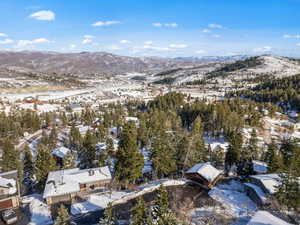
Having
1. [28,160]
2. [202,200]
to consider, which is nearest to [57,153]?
[28,160]

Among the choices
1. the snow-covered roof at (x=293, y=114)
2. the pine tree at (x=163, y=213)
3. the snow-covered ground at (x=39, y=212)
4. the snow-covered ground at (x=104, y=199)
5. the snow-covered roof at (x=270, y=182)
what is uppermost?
the pine tree at (x=163, y=213)

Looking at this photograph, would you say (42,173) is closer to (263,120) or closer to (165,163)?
(165,163)

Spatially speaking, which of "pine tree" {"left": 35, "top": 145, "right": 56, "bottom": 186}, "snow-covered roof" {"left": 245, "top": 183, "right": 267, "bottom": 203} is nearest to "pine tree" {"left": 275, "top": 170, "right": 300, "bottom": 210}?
"snow-covered roof" {"left": 245, "top": 183, "right": 267, "bottom": 203}

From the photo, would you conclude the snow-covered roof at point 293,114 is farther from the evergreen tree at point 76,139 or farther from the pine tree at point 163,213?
the pine tree at point 163,213

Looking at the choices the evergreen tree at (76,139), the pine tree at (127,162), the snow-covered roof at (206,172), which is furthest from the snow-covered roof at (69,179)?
the evergreen tree at (76,139)

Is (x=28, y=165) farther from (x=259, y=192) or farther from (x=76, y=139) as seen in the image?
(x=259, y=192)

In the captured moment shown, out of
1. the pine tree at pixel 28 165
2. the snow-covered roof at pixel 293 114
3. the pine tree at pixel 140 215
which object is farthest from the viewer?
the snow-covered roof at pixel 293 114

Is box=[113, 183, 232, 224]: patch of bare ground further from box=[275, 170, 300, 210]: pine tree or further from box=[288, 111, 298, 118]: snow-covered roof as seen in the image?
box=[288, 111, 298, 118]: snow-covered roof
